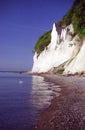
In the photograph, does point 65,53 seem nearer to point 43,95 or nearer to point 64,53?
point 64,53

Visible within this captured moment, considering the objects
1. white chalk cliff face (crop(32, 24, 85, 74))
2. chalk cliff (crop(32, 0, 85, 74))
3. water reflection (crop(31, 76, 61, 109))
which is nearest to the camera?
water reflection (crop(31, 76, 61, 109))

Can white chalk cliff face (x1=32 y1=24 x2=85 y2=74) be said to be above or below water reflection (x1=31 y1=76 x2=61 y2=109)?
above

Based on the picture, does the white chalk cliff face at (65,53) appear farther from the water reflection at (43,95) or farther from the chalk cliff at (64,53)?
the water reflection at (43,95)

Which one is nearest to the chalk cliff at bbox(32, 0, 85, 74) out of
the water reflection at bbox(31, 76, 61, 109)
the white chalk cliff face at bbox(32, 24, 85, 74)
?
the white chalk cliff face at bbox(32, 24, 85, 74)

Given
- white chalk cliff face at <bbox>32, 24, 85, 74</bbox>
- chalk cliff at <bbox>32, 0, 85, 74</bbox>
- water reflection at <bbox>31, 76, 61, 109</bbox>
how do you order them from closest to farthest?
water reflection at <bbox>31, 76, 61, 109</bbox>
white chalk cliff face at <bbox>32, 24, 85, 74</bbox>
chalk cliff at <bbox>32, 0, 85, 74</bbox>

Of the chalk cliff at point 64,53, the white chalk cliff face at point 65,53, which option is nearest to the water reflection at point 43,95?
the chalk cliff at point 64,53

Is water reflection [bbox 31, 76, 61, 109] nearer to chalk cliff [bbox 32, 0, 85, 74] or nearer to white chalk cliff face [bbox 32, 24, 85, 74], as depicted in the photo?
chalk cliff [bbox 32, 0, 85, 74]

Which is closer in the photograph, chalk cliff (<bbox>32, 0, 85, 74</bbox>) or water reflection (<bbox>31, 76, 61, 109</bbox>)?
water reflection (<bbox>31, 76, 61, 109</bbox>)

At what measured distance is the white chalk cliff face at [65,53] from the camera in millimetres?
44750

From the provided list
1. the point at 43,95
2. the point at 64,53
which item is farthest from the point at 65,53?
the point at 43,95

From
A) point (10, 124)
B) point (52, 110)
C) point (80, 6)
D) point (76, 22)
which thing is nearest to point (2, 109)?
point (52, 110)

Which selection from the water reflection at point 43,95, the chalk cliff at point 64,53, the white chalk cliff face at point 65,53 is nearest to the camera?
the water reflection at point 43,95

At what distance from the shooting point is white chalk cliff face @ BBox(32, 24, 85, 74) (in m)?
44.8

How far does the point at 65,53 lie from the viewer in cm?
6341
